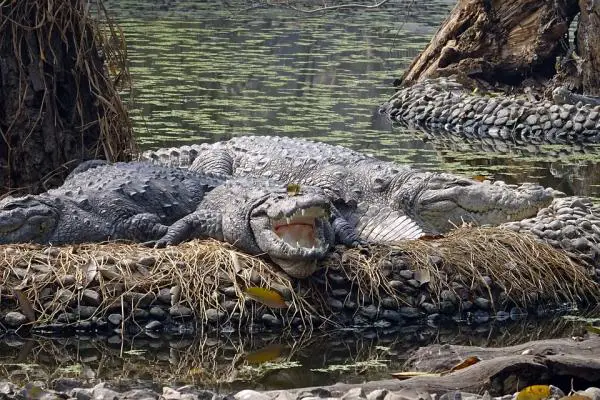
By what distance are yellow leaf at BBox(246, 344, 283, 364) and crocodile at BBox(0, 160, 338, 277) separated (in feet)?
1.64

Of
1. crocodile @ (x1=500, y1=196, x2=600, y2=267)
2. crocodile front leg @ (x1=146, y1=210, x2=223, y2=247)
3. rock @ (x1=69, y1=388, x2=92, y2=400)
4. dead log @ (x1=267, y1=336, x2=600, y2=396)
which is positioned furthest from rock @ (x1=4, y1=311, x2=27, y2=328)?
crocodile @ (x1=500, y1=196, x2=600, y2=267)

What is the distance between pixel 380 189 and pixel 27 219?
8.31 feet

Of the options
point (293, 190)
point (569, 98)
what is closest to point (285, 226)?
point (293, 190)

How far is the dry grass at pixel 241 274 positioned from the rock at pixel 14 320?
6cm

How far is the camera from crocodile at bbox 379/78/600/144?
1359 cm

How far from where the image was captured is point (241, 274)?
6371 millimetres

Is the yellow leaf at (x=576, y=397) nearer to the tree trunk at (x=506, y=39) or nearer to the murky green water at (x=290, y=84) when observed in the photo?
the murky green water at (x=290, y=84)

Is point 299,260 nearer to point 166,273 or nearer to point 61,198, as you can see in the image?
point 166,273

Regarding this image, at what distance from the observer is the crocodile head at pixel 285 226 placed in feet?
20.5

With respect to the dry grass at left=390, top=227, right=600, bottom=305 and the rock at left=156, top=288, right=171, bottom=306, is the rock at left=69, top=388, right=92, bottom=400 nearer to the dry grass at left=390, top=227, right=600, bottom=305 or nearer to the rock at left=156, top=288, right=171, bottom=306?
the rock at left=156, top=288, right=171, bottom=306

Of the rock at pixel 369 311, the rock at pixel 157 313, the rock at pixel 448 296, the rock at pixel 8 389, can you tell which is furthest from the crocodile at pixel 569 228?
the rock at pixel 8 389

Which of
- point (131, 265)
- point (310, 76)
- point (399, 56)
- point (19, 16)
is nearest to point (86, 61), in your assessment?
point (19, 16)

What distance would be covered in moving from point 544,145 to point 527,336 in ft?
22.8

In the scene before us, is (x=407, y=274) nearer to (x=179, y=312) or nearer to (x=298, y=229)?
(x=298, y=229)
